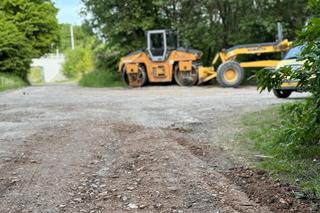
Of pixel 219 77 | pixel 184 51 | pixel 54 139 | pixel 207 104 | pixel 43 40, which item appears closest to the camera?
pixel 54 139

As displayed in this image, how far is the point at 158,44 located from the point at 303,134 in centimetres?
1778

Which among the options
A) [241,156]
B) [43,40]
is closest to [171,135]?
[241,156]

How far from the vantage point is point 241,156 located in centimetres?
604

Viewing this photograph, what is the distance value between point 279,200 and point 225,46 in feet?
64.8

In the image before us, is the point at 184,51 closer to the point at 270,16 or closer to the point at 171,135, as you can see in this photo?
the point at 270,16

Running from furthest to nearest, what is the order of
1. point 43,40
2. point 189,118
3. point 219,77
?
point 43,40
point 219,77
point 189,118

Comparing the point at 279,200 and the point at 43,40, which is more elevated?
the point at 43,40

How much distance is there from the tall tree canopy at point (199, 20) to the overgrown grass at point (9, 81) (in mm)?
5955

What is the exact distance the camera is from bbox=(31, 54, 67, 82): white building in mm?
66206

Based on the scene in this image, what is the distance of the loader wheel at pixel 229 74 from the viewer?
67.0 ft

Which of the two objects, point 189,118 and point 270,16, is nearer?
point 189,118

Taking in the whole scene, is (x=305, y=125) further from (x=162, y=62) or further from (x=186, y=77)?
(x=162, y=62)

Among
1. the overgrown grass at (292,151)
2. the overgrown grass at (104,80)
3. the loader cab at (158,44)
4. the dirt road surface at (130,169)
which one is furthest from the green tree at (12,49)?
the overgrown grass at (292,151)

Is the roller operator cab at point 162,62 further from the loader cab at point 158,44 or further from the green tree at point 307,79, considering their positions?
the green tree at point 307,79
